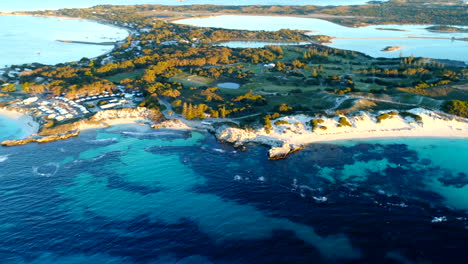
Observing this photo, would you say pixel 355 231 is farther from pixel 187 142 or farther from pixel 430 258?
pixel 187 142

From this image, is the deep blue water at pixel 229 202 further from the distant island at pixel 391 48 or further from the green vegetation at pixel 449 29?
the green vegetation at pixel 449 29

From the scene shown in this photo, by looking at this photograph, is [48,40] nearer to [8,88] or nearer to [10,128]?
[8,88]

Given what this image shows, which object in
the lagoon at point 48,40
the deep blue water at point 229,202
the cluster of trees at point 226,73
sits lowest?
the deep blue water at point 229,202

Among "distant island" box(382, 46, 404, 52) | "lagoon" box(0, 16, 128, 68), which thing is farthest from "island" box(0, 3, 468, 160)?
"distant island" box(382, 46, 404, 52)

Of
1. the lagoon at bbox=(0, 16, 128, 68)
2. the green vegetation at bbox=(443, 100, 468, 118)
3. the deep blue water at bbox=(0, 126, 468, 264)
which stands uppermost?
the lagoon at bbox=(0, 16, 128, 68)

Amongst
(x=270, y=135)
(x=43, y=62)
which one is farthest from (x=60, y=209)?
(x=43, y=62)

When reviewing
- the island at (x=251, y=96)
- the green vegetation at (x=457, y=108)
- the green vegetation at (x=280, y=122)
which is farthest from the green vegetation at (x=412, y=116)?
the green vegetation at (x=280, y=122)

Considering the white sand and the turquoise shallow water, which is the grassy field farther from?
the turquoise shallow water
